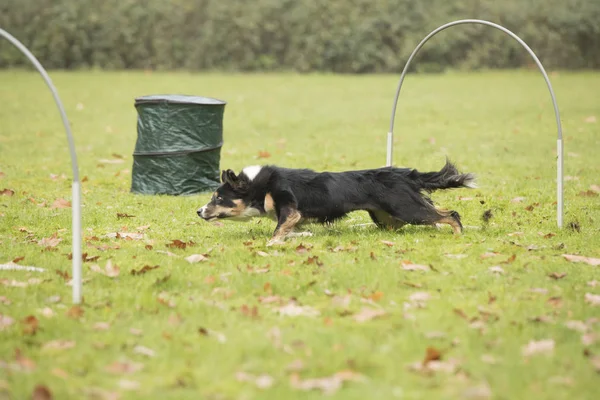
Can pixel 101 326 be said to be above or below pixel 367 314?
below

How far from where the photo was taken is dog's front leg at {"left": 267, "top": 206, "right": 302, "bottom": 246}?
693 centimetres

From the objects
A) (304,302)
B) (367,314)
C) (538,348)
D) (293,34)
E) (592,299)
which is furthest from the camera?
(293,34)

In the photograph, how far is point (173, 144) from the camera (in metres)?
9.89

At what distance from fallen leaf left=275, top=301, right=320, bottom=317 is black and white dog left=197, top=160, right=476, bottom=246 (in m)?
2.17

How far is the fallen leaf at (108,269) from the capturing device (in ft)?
18.6

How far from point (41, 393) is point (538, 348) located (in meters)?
2.58

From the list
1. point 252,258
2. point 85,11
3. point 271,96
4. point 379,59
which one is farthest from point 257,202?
point 85,11

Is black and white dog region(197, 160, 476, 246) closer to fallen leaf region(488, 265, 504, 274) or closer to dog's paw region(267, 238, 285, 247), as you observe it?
dog's paw region(267, 238, 285, 247)

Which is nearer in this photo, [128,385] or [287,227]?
[128,385]

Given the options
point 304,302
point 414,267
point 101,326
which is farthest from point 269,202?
point 101,326

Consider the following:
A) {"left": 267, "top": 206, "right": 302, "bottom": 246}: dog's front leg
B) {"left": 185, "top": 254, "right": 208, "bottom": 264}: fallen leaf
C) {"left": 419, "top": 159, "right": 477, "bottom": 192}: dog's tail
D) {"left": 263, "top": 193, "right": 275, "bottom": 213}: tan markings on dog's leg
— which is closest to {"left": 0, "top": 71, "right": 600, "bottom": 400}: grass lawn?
{"left": 185, "top": 254, "right": 208, "bottom": 264}: fallen leaf

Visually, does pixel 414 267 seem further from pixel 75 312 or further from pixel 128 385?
pixel 128 385

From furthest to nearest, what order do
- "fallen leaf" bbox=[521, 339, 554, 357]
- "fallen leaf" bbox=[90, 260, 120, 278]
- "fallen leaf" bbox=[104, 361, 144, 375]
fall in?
"fallen leaf" bbox=[90, 260, 120, 278] < "fallen leaf" bbox=[521, 339, 554, 357] < "fallen leaf" bbox=[104, 361, 144, 375]

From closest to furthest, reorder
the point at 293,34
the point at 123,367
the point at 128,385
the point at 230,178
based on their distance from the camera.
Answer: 1. the point at 128,385
2. the point at 123,367
3. the point at 230,178
4. the point at 293,34
